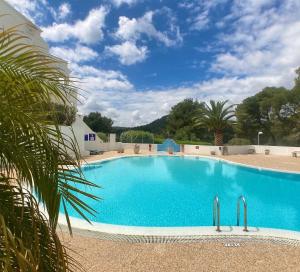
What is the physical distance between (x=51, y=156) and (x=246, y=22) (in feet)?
58.7

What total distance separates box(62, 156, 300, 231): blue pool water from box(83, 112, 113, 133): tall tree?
106ft

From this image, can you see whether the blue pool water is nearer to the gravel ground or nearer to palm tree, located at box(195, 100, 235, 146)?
the gravel ground

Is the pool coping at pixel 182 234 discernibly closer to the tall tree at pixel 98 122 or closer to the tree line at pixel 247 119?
the tree line at pixel 247 119

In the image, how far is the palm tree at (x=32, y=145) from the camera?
4.91 feet

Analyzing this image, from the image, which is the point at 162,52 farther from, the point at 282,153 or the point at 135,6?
the point at 282,153

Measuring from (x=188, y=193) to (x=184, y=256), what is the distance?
7.10m

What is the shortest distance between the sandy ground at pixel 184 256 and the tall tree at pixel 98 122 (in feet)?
154

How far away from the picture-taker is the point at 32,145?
1.61m

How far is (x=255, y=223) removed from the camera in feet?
26.6

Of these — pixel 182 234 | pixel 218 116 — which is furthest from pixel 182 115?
pixel 182 234

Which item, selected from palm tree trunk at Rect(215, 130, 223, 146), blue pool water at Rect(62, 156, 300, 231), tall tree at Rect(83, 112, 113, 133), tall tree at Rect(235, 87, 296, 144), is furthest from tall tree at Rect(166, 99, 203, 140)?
blue pool water at Rect(62, 156, 300, 231)

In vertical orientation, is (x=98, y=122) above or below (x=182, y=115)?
below

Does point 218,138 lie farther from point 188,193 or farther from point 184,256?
point 184,256

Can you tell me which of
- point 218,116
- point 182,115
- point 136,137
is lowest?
point 136,137
